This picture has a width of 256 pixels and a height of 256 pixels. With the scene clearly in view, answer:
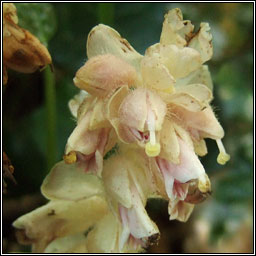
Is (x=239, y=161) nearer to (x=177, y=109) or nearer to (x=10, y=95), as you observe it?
(x=10, y=95)

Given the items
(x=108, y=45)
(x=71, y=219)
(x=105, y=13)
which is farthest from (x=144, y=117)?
(x=105, y=13)

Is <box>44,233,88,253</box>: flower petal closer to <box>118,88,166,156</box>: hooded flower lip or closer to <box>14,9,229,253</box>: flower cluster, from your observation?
<box>14,9,229,253</box>: flower cluster

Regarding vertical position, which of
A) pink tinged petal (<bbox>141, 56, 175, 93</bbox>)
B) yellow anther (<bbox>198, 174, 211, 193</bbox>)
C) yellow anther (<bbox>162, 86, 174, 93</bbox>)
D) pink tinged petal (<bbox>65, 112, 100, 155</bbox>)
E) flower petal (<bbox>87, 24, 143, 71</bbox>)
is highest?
flower petal (<bbox>87, 24, 143, 71</bbox>)

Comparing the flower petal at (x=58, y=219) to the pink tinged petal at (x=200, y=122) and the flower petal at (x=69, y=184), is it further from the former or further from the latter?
the pink tinged petal at (x=200, y=122)

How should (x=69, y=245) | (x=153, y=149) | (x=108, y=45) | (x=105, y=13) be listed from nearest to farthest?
(x=153, y=149)
(x=108, y=45)
(x=69, y=245)
(x=105, y=13)

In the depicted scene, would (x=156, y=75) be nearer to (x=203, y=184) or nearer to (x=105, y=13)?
(x=203, y=184)

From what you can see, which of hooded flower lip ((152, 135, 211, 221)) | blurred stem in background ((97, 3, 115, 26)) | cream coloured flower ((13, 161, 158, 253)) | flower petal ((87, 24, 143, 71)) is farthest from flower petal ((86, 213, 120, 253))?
blurred stem in background ((97, 3, 115, 26))
